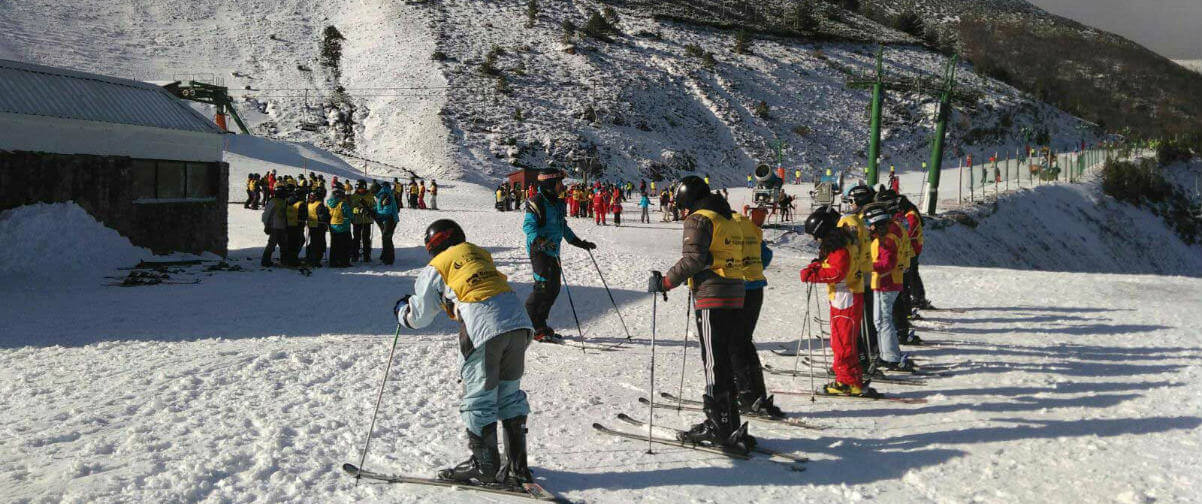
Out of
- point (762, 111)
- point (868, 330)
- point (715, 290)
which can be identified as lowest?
point (868, 330)

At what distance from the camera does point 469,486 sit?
4.47m

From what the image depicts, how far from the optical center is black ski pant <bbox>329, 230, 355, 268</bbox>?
1479 cm

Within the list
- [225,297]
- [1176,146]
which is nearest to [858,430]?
[225,297]

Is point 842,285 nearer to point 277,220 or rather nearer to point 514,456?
point 514,456

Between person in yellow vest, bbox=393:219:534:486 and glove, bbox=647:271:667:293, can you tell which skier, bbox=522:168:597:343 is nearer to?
glove, bbox=647:271:667:293

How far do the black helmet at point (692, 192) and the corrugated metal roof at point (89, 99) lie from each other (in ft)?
42.1

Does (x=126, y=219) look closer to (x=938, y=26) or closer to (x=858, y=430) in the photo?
(x=858, y=430)

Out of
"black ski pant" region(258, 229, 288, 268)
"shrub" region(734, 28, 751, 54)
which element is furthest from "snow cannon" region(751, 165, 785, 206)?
"shrub" region(734, 28, 751, 54)

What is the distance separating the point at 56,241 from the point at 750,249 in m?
12.8

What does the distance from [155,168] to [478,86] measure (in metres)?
47.8

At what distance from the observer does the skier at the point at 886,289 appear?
7.70 meters

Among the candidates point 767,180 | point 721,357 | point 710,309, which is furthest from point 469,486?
point 767,180

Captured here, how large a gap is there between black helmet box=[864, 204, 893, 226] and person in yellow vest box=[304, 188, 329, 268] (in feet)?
35.6

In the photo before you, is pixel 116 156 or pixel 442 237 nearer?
pixel 442 237
